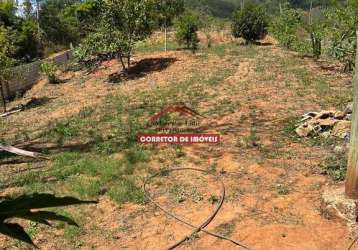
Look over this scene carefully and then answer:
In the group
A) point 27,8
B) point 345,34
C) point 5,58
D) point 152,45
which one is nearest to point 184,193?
point 5,58

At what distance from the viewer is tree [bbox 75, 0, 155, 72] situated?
16.1 metres

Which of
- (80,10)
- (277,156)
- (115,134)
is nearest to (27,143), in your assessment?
(115,134)

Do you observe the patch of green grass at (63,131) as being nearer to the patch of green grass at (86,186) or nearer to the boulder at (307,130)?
the patch of green grass at (86,186)

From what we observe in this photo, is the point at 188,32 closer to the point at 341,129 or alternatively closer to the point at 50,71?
the point at 50,71

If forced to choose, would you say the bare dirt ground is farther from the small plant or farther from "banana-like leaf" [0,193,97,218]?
"banana-like leaf" [0,193,97,218]

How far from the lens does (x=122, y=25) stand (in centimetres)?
1669

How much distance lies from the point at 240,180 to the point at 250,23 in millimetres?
16853

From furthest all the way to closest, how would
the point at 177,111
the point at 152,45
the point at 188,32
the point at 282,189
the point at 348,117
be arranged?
the point at 152,45 → the point at 188,32 → the point at 177,111 → the point at 348,117 → the point at 282,189

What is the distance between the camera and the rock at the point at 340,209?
5383 millimetres

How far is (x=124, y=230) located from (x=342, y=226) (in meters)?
2.90

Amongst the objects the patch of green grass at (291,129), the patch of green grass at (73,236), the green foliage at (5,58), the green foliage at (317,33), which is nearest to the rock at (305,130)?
the patch of green grass at (291,129)

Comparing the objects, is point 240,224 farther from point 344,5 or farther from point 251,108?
point 344,5

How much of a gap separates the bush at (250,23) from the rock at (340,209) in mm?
17799

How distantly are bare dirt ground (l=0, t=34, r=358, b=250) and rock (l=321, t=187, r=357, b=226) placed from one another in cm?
10
